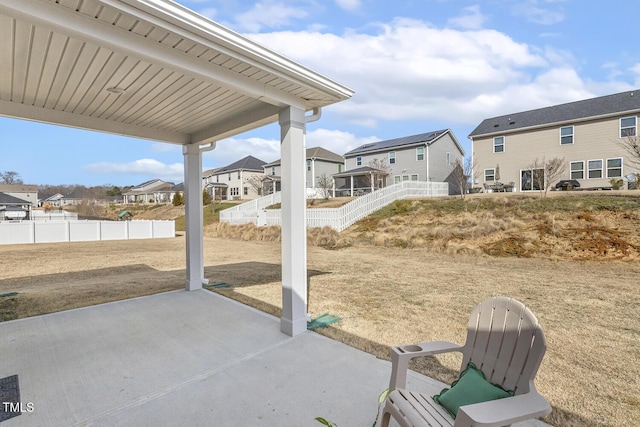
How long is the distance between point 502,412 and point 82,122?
5.93 meters

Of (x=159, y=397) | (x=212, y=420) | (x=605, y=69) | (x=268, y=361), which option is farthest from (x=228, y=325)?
(x=605, y=69)

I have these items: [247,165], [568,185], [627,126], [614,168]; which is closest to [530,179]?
[568,185]

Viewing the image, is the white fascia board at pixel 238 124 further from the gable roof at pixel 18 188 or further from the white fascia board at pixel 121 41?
the gable roof at pixel 18 188

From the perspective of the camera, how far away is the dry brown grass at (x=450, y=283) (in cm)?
303

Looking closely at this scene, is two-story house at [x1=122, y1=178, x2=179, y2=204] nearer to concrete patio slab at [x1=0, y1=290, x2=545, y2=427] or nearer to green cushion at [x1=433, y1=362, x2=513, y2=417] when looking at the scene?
concrete patio slab at [x1=0, y1=290, x2=545, y2=427]

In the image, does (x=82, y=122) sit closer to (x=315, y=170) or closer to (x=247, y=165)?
(x=315, y=170)

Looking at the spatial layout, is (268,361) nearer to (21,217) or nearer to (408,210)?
(408,210)

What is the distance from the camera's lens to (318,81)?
355 cm

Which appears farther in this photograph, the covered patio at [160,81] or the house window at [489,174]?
the house window at [489,174]

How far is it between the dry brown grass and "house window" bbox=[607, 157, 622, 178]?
383 inches

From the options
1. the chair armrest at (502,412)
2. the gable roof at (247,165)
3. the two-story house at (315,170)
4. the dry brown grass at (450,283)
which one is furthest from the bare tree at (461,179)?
the gable roof at (247,165)

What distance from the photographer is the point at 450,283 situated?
6535 millimetres

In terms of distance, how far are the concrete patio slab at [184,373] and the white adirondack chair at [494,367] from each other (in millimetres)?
615

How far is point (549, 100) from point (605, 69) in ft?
41.2
